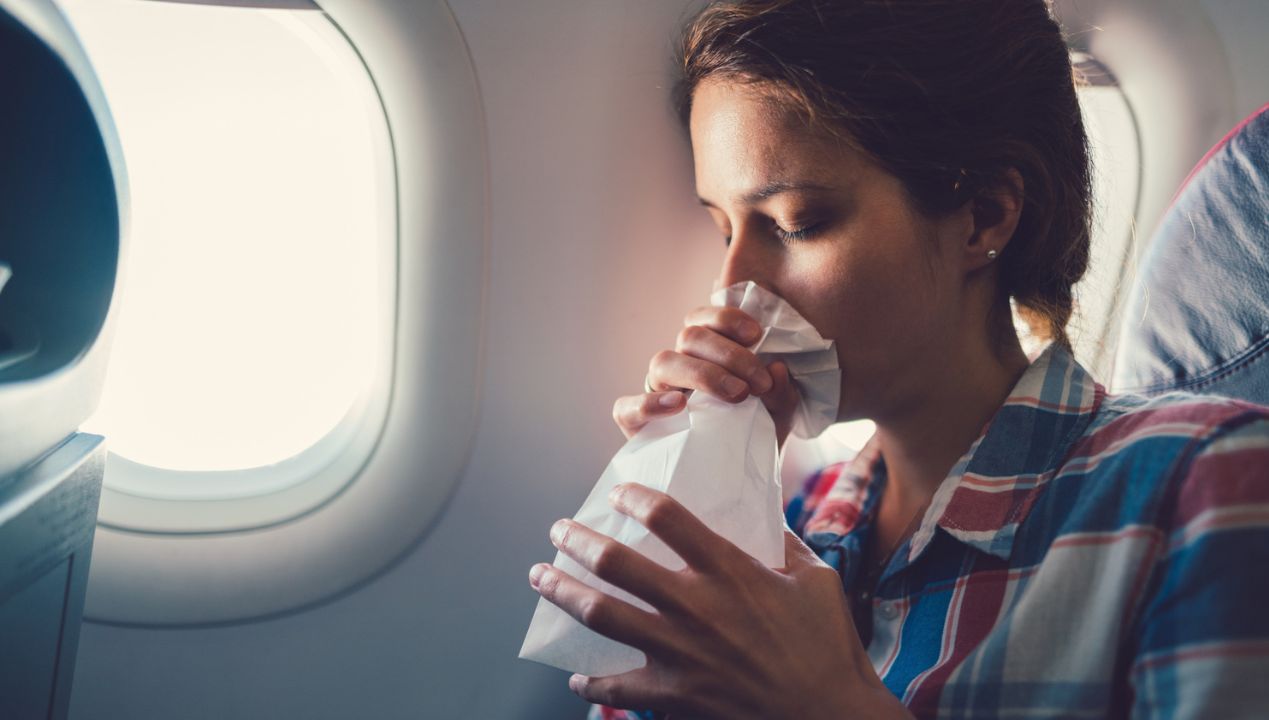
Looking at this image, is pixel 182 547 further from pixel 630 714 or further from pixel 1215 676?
pixel 1215 676

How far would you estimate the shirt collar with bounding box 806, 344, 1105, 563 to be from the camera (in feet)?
3.17

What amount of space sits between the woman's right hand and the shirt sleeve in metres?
0.42

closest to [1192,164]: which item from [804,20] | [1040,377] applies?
[1040,377]

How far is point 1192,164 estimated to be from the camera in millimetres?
1549

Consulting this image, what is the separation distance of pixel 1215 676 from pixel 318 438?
1225mm

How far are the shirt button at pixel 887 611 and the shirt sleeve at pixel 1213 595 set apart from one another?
0.29 metres

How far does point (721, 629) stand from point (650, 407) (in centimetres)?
34

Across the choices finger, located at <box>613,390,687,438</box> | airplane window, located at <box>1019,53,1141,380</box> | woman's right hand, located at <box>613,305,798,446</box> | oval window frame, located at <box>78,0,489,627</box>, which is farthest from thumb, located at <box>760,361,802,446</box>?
airplane window, located at <box>1019,53,1141,380</box>

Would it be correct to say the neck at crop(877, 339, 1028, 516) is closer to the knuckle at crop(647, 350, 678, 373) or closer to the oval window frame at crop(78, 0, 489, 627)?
the knuckle at crop(647, 350, 678, 373)

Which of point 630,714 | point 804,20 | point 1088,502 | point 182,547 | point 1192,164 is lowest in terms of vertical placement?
point 630,714

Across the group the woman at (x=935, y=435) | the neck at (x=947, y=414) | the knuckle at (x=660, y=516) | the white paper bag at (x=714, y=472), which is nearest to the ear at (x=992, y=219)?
the woman at (x=935, y=435)

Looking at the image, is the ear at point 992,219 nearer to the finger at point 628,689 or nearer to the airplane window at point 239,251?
the finger at point 628,689

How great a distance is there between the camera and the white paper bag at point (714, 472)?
86 centimetres

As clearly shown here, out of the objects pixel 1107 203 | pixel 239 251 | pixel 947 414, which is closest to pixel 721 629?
pixel 947 414
